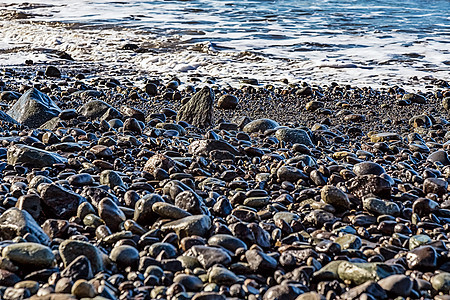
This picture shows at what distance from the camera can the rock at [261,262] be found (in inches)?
87.3

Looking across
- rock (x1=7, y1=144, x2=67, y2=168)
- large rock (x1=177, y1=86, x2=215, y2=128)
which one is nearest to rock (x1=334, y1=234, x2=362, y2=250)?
rock (x1=7, y1=144, x2=67, y2=168)

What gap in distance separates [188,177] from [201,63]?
5.97m

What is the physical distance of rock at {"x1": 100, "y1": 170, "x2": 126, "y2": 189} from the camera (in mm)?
3184

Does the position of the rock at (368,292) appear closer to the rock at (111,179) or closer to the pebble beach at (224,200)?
the pebble beach at (224,200)

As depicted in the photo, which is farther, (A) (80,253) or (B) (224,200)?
(B) (224,200)

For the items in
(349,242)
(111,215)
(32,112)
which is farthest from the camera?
(32,112)

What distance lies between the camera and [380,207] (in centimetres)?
293

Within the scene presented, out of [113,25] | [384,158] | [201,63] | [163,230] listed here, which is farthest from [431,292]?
[113,25]

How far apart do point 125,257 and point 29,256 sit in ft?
1.33

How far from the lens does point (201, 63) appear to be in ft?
29.9

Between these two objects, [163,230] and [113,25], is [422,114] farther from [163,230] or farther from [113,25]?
[113,25]

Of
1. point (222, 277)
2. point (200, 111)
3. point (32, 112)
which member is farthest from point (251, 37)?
point (222, 277)

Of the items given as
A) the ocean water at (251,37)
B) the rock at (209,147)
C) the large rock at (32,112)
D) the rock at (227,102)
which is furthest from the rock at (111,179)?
the ocean water at (251,37)

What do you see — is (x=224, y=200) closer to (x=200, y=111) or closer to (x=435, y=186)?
(x=435, y=186)
